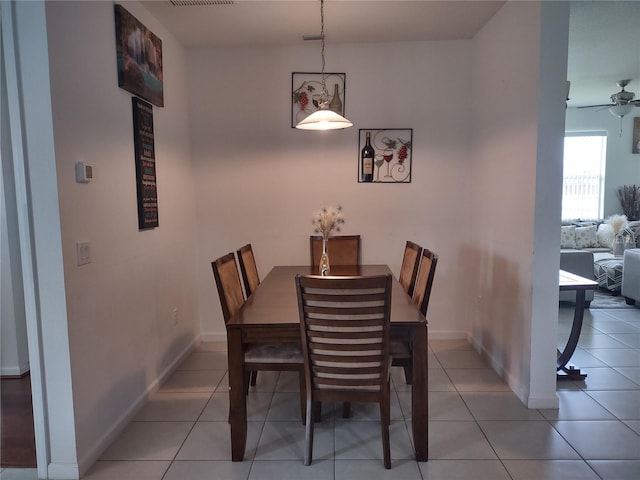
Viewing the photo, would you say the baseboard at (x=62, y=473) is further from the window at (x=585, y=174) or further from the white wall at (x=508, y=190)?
→ the window at (x=585, y=174)

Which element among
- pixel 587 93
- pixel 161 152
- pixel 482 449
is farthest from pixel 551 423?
pixel 587 93

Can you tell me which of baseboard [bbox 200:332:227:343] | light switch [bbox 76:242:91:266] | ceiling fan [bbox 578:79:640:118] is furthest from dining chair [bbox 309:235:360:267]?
ceiling fan [bbox 578:79:640:118]

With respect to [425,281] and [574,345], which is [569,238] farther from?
[425,281]

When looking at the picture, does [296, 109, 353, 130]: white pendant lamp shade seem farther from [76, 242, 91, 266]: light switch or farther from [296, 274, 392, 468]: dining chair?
[76, 242, 91, 266]: light switch

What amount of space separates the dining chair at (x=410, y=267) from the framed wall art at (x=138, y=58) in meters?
2.10

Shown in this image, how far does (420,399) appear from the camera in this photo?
76.8 inches

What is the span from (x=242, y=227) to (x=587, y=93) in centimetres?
548

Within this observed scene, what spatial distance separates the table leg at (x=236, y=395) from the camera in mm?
1922

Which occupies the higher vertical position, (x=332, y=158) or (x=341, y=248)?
(x=332, y=158)

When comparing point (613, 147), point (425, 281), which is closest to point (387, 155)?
point (425, 281)

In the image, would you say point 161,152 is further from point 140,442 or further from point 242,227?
point 140,442

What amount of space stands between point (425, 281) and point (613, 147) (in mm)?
6784

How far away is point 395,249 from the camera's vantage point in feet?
11.8

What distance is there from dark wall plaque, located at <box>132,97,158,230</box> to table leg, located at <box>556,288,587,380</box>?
3.01 m
